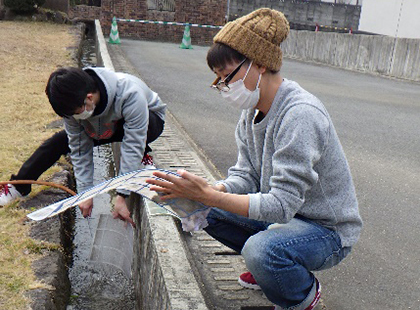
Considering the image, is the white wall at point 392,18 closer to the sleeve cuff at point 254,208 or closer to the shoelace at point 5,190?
the shoelace at point 5,190

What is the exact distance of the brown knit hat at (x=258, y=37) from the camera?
88.2 inches

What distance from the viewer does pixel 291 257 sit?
7.48 ft

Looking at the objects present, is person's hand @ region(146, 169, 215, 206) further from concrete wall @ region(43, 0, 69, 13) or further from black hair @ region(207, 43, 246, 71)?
concrete wall @ region(43, 0, 69, 13)

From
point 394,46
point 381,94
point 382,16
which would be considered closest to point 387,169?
point 381,94

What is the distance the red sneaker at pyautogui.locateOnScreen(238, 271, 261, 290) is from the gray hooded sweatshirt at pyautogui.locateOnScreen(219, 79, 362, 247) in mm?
500

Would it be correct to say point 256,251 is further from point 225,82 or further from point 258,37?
point 258,37

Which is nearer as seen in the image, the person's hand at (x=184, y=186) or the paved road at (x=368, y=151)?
the person's hand at (x=184, y=186)

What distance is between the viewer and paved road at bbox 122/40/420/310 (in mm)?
3186

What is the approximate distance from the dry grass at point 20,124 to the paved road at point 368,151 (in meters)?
1.63

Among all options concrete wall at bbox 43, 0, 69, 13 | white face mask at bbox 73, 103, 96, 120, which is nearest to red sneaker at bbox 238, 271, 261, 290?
white face mask at bbox 73, 103, 96, 120

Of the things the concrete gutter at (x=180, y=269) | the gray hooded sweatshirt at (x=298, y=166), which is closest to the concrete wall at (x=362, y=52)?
the concrete gutter at (x=180, y=269)

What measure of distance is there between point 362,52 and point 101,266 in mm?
13914

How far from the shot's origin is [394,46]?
14.8 metres

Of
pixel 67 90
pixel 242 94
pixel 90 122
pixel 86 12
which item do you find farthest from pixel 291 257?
pixel 86 12
